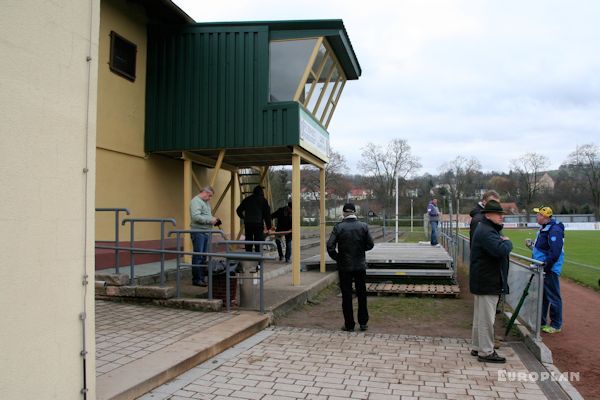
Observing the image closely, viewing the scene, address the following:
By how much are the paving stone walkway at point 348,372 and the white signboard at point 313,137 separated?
182 inches

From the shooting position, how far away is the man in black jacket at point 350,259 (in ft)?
23.3

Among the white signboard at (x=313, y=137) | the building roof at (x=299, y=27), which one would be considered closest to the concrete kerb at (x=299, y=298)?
the white signboard at (x=313, y=137)

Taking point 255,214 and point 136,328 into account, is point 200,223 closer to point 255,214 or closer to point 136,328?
point 255,214

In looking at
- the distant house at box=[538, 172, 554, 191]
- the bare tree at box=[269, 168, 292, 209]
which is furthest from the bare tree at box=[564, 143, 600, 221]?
the bare tree at box=[269, 168, 292, 209]

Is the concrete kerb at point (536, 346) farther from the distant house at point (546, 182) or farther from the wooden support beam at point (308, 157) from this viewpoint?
the distant house at point (546, 182)

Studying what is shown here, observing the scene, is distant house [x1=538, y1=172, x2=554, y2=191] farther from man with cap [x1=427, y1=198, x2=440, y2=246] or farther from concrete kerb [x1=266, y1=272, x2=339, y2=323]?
concrete kerb [x1=266, y1=272, x2=339, y2=323]

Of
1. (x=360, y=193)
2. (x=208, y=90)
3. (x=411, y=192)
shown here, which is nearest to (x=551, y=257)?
(x=208, y=90)

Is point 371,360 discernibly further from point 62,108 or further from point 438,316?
point 62,108

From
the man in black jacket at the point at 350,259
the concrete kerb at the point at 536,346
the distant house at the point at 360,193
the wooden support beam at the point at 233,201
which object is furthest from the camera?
the distant house at the point at 360,193

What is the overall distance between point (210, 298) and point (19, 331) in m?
4.39

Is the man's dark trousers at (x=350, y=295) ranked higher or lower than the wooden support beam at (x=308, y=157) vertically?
lower

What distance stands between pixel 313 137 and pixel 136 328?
608 centimetres

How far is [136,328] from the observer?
20.1 ft

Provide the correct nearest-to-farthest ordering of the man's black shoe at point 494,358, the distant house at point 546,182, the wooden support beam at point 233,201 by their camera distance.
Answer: the man's black shoe at point 494,358 < the wooden support beam at point 233,201 < the distant house at point 546,182
